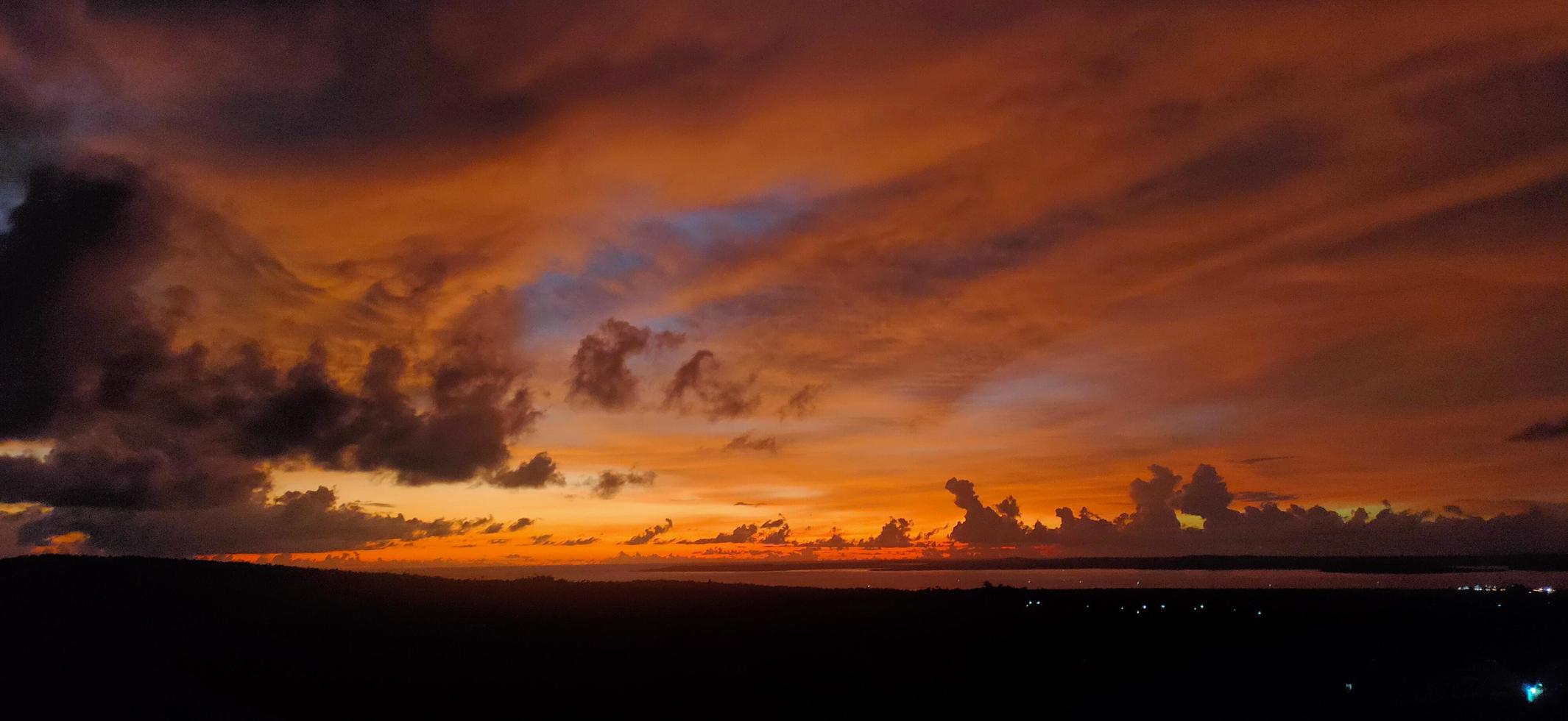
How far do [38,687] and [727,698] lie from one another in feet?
124

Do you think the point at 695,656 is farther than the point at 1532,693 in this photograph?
Yes

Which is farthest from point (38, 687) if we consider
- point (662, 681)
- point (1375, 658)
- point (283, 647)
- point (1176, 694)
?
point (1375, 658)

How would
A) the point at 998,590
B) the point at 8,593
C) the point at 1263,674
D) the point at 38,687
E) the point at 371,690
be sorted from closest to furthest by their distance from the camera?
the point at 38,687, the point at 371,690, the point at 1263,674, the point at 8,593, the point at 998,590

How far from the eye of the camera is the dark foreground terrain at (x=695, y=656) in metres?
49.7

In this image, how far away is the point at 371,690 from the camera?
54125 mm

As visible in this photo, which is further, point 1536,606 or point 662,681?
point 1536,606

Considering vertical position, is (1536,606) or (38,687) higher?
(38,687)

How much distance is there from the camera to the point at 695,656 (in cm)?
7112

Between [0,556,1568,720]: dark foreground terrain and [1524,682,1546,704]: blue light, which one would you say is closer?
[1524,682,1546,704]: blue light

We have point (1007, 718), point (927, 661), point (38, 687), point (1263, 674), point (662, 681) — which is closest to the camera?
point (1007, 718)

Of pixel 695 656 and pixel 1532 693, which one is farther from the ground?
pixel 1532 693

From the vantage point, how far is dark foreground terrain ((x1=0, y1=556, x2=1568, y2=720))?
49719 mm

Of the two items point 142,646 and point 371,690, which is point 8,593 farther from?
point 371,690

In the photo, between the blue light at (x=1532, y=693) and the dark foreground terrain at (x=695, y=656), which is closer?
the blue light at (x=1532, y=693)
